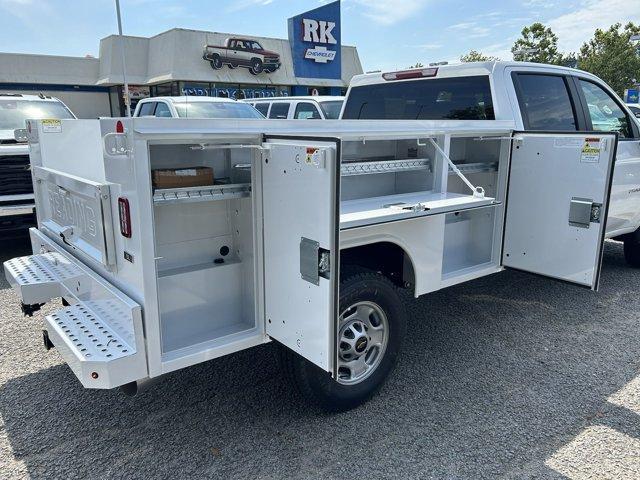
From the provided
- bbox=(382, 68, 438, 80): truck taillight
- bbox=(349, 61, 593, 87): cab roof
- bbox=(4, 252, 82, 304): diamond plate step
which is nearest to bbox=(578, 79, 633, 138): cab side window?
bbox=(349, 61, 593, 87): cab roof

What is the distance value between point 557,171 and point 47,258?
3.75m

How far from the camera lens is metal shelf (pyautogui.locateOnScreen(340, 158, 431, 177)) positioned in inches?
135

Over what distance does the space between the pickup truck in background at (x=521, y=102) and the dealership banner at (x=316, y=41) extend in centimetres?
2134

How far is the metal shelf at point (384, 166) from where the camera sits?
11.3 ft

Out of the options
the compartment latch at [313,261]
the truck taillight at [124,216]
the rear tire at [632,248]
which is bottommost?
the rear tire at [632,248]

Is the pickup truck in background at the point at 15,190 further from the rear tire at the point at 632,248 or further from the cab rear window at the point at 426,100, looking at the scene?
the rear tire at the point at 632,248

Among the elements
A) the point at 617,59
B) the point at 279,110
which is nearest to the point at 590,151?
the point at 279,110

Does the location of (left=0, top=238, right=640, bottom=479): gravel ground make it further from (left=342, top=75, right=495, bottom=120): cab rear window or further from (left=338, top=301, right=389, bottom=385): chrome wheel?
(left=342, top=75, right=495, bottom=120): cab rear window

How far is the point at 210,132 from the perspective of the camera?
256 centimetres

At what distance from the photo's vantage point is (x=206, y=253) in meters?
3.04

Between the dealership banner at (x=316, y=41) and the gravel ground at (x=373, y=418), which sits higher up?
the dealership banner at (x=316, y=41)

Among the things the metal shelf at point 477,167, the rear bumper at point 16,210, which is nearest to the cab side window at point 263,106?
the rear bumper at point 16,210

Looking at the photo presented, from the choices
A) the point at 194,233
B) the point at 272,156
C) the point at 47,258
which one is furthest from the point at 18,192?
the point at 272,156

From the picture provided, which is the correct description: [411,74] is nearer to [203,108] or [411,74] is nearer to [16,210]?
[16,210]
